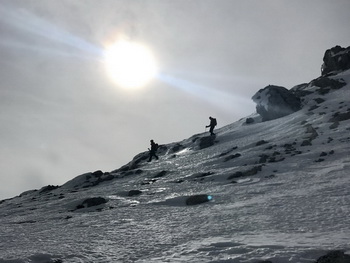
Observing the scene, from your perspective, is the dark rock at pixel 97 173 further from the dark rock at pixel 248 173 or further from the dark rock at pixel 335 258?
the dark rock at pixel 335 258

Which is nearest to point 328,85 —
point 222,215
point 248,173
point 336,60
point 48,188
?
point 336,60

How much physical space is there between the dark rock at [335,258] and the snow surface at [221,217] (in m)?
0.33

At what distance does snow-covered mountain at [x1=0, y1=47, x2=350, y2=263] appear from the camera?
1092 cm

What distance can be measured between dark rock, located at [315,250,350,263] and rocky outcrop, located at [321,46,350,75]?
58008 mm

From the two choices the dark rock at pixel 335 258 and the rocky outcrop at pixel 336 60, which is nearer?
the dark rock at pixel 335 258

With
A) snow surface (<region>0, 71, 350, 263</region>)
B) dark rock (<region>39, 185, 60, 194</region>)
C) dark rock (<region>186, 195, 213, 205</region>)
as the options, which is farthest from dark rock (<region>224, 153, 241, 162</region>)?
dark rock (<region>39, 185, 60, 194</region>)

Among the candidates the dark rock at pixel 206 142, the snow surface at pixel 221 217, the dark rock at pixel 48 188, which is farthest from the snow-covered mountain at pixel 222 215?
the dark rock at pixel 48 188

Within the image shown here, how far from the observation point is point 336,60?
6188 centimetres

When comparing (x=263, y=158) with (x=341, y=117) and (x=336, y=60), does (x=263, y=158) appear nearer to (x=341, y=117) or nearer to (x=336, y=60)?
(x=341, y=117)

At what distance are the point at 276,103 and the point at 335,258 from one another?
41.2 meters

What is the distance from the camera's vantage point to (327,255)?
8.95 metres

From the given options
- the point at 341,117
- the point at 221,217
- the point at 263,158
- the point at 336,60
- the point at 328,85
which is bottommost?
the point at 221,217

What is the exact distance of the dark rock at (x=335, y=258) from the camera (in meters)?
8.62

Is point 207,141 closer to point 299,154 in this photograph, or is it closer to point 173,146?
point 173,146
